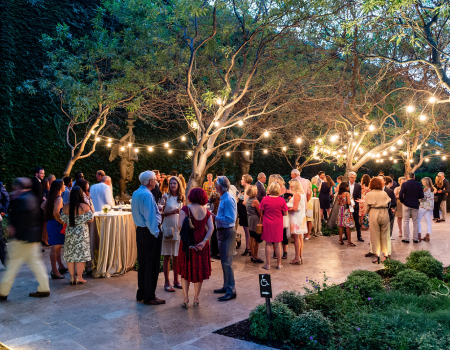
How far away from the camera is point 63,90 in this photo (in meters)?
9.76

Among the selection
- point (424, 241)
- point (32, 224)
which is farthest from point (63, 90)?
point (424, 241)

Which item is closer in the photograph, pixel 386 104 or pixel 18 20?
pixel 18 20

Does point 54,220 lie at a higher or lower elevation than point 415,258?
higher

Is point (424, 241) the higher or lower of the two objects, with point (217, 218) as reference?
lower

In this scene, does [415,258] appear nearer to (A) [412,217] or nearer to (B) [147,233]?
(A) [412,217]

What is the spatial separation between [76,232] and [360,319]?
4.13 m

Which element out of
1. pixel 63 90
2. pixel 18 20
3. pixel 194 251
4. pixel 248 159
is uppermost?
pixel 18 20

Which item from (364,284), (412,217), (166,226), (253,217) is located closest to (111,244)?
(166,226)

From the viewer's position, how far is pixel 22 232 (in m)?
4.77

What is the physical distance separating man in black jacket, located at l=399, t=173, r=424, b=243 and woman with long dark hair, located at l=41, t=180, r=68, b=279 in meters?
7.70

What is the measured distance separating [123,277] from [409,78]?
11146 millimetres

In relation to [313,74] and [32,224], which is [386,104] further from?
[32,224]

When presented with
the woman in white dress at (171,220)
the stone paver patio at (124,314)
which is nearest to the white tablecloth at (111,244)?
the stone paver patio at (124,314)

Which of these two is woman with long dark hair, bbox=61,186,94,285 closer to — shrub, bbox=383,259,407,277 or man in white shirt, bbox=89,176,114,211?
man in white shirt, bbox=89,176,114,211
